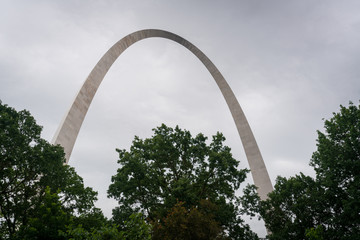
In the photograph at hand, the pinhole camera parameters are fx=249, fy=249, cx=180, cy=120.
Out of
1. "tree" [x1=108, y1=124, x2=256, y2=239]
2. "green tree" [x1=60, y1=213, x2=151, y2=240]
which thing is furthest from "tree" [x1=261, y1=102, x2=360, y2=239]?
"green tree" [x1=60, y1=213, x2=151, y2=240]

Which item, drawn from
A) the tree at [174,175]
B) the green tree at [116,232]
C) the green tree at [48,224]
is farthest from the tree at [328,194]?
the green tree at [48,224]

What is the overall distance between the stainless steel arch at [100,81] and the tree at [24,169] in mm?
2481

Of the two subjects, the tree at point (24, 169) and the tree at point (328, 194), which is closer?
the tree at point (24, 169)

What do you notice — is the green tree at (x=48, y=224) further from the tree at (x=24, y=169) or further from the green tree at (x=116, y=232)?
the tree at (x=24, y=169)

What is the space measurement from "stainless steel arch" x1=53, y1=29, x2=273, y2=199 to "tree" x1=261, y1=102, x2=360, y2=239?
3.70 m

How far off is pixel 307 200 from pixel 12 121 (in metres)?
20.4

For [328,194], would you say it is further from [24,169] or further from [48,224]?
[24,169]

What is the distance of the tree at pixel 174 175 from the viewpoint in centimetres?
1864

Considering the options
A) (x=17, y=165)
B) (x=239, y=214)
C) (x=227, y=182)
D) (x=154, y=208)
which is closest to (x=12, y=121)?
(x=17, y=165)

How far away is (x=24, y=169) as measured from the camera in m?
14.4

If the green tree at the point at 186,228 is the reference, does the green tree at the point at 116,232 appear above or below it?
below

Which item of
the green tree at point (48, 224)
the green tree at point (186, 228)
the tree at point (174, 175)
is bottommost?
the green tree at point (48, 224)

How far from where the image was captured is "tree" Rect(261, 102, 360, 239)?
16.1 metres

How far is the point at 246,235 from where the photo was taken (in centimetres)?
1861
